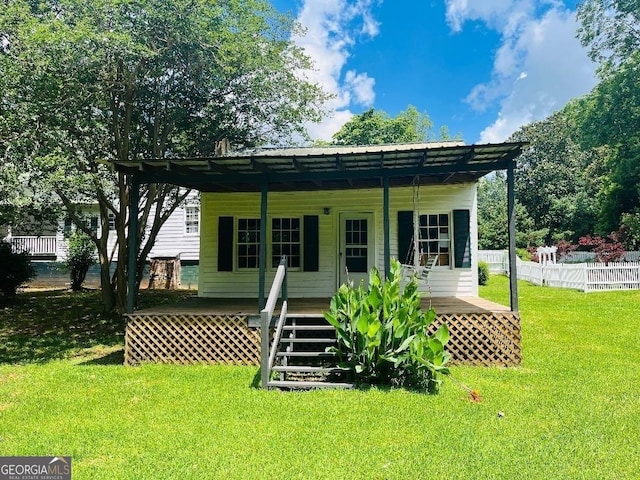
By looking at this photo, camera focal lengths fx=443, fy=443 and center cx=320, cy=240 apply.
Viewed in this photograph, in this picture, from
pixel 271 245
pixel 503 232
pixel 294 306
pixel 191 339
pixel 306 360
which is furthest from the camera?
pixel 503 232

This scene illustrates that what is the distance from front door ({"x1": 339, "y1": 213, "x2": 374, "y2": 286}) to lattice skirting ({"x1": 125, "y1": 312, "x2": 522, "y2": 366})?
318cm

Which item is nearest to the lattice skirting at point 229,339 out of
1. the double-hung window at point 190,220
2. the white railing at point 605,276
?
the white railing at point 605,276

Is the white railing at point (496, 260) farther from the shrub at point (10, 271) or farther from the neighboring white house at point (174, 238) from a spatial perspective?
the shrub at point (10, 271)

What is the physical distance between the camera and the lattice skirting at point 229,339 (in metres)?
6.64

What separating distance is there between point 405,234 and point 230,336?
4.45m

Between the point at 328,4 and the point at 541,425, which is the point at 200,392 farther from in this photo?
the point at 328,4

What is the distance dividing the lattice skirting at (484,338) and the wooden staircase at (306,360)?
1.75 meters

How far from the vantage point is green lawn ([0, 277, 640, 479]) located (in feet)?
11.3

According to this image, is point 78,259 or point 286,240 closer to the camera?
point 286,240

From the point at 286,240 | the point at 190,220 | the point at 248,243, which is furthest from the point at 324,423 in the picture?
the point at 190,220

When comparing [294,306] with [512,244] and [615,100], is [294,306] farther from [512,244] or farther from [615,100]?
[615,100]

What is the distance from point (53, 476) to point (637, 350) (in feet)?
27.0

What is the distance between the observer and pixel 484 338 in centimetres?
671

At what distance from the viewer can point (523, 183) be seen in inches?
1351
